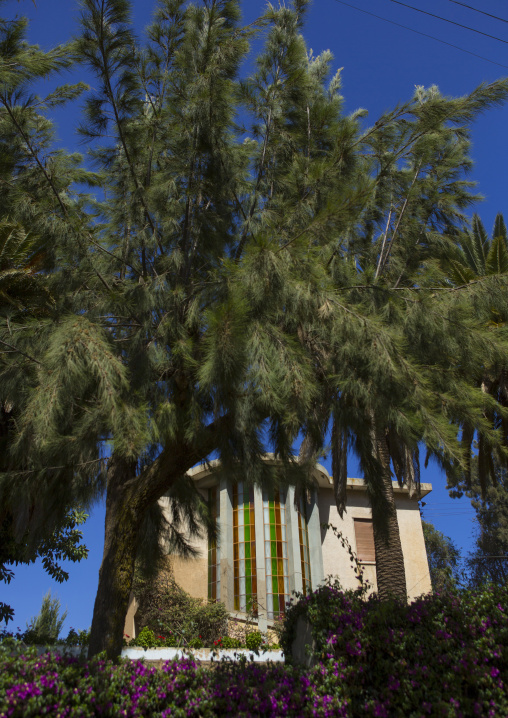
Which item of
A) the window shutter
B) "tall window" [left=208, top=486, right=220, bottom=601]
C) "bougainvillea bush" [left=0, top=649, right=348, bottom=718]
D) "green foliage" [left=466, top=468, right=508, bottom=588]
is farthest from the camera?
"green foliage" [left=466, top=468, right=508, bottom=588]

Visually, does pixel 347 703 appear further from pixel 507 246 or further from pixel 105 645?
pixel 507 246

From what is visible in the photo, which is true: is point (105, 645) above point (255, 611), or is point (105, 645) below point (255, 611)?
below

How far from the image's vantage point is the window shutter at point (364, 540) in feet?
45.8

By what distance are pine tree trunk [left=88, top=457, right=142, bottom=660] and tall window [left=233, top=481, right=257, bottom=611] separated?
246 inches

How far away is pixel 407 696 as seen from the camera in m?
4.07

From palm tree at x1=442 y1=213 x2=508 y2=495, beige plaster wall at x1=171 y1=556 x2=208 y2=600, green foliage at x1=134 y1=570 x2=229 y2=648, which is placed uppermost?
palm tree at x1=442 y1=213 x2=508 y2=495

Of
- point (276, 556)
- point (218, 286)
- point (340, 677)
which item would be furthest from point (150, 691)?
point (276, 556)

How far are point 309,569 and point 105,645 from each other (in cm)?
837

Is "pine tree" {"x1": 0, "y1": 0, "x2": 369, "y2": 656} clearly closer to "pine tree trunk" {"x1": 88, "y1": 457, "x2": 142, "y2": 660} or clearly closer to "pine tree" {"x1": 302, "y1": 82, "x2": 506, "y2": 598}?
"pine tree trunk" {"x1": 88, "y1": 457, "x2": 142, "y2": 660}

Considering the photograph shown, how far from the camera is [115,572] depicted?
5121 millimetres

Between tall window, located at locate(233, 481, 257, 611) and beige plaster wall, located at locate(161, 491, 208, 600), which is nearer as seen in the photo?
tall window, located at locate(233, 481, 257, 611)

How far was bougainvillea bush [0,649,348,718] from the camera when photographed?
374 centimetres

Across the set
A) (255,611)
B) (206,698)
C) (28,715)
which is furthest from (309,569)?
(28,715)

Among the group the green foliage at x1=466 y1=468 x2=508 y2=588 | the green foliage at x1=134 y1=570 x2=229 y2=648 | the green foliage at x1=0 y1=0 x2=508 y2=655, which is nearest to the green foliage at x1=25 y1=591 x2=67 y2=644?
the green foliage at x1=134 y1=570 x2=229 y2=648
